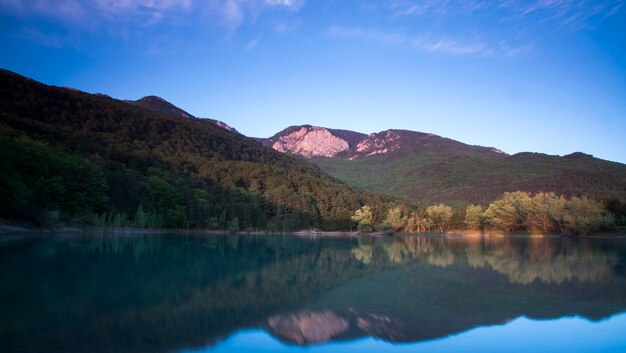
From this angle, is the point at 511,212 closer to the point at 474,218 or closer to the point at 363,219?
the point at 474,218

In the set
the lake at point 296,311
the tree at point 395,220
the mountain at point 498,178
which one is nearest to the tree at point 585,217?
the tree at point 395,220

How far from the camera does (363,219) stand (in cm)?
9488

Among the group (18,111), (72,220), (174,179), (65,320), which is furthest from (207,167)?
(65,320)

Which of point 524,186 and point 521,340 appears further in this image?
point 524,186

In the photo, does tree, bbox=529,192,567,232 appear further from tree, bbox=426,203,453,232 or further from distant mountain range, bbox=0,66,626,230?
tree, bbox=426,203,453,232

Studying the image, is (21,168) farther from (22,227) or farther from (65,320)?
(65,320)

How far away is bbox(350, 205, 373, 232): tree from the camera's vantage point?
94231mm

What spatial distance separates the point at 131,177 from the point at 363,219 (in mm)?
47109

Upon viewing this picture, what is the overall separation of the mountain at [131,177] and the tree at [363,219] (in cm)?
226

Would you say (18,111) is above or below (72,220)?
above

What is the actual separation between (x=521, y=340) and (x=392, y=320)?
258 centimetres

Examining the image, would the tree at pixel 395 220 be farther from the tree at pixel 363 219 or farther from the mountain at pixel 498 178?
the mountain at pixel 498 178

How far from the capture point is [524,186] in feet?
406

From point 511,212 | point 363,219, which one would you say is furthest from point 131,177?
point 511,212
